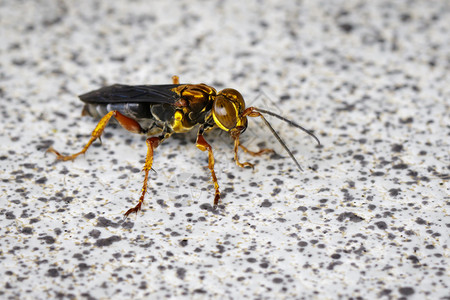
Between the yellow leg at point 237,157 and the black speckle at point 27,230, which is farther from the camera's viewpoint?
the yellow leg at point 237,157

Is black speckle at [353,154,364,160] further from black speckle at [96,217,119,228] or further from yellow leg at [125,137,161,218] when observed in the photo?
black speckle at [96,217,119,228]

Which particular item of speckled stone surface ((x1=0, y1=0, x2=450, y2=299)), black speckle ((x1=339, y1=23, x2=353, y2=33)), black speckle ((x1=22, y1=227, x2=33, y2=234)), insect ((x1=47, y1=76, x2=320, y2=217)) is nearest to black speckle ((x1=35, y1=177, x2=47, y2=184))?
speckled stone surface ((x1=0, y1=0, x2=450, y2=299))

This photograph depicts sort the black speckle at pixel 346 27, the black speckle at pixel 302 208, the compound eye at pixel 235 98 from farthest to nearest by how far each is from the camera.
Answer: the black speckle at pixel 346 27
the compound eye at pixel 235 98
the black speckle at pixel 302 208

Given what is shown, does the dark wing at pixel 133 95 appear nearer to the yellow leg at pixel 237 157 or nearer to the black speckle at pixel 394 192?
the yellow leg at pixel 237 157

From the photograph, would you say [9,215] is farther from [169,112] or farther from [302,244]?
[302,244]

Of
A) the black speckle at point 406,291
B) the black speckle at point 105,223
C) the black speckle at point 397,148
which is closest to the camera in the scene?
the black speckle at point 406,291

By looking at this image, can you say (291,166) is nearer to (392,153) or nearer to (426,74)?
(392,153)

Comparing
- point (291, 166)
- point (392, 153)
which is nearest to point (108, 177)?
point (291, 166)

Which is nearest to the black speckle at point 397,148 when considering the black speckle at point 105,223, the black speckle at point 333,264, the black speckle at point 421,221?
the black speckle at point 421,221
